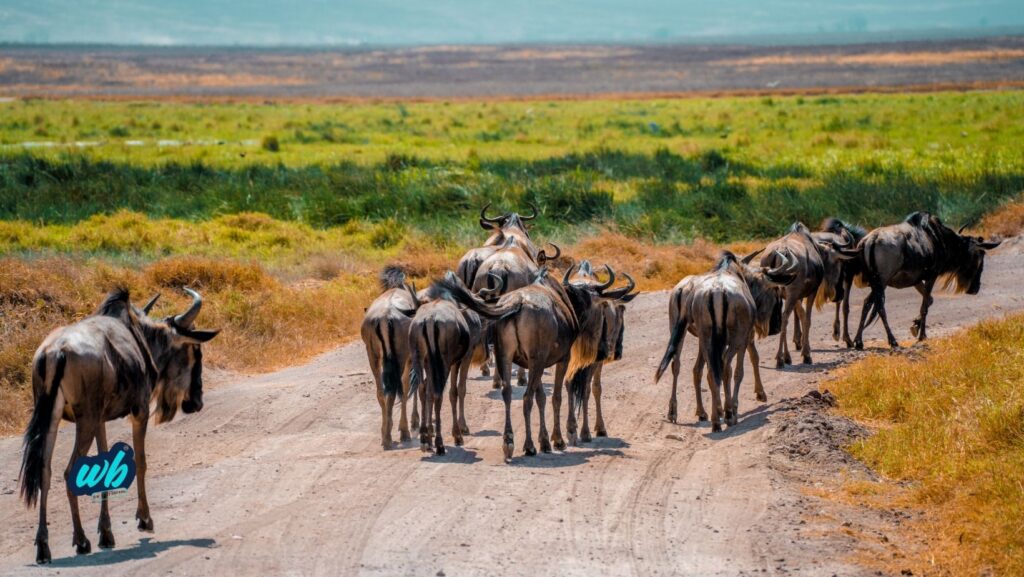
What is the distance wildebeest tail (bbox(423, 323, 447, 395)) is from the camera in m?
11.1

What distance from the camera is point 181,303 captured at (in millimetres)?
18281

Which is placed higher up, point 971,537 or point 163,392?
point 163,392

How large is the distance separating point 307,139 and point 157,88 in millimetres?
74010

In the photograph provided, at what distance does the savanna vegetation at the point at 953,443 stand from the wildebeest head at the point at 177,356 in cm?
543

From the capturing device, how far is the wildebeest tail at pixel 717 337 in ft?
40.7

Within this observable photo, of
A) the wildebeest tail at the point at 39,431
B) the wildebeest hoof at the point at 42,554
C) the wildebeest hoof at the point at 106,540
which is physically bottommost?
the wildebeest hoof at the point at 106,540

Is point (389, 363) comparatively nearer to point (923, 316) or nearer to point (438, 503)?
point (438, 503)

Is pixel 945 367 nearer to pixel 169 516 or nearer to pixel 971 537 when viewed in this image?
pixel 971 537

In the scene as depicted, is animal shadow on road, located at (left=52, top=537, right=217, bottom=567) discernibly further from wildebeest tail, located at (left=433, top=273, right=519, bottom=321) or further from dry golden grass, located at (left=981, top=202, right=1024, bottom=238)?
dry golden grass, located at (left=981, top=202, right=1024, bottom=238)

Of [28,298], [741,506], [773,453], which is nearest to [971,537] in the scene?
[741,506]

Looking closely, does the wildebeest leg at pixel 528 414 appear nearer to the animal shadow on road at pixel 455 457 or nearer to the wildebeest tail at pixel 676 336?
the animal shadow on road at pixel 455 457

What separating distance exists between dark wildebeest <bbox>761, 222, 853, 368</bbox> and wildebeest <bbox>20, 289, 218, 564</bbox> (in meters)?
7.63

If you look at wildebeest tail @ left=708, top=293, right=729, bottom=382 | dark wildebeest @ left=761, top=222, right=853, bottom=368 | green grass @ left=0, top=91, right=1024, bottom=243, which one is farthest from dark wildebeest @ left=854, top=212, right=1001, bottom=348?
green grass @ left=0, top=91, right=1024, bottom=243
